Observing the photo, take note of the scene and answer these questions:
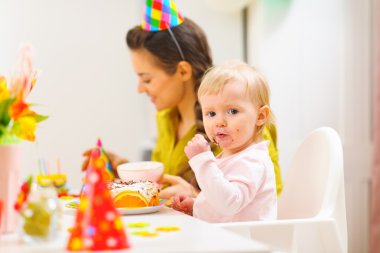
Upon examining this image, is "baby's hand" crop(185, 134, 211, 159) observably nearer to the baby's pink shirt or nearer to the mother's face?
the baby's pink shirt

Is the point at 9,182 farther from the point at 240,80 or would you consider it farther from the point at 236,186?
the point at 240,80

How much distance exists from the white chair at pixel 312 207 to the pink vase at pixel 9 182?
1.33ft

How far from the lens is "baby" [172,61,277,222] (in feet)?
4.31

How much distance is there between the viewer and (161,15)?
2.10 m

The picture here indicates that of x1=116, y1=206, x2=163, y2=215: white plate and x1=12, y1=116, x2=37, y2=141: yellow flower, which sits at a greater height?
x1=12, y1=116, x2=37, y2=141: yellow flower

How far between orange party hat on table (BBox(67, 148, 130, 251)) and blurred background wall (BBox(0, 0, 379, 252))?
1932 mm

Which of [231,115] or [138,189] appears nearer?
[138,189]

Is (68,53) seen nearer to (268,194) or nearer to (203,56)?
(203,56)

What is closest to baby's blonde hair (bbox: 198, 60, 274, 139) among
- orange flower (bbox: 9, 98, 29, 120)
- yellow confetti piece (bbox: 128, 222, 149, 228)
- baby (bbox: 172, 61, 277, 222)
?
baby (bbox: 172, 61, 277, 222)

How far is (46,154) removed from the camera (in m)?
3.10

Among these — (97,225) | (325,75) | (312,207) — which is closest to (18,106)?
(97,225)

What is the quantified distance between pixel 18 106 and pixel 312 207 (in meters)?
0.84

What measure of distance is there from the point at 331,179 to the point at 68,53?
1.96m

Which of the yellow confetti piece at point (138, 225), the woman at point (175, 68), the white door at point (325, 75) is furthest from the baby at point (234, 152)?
the white door at point (325, 75)
